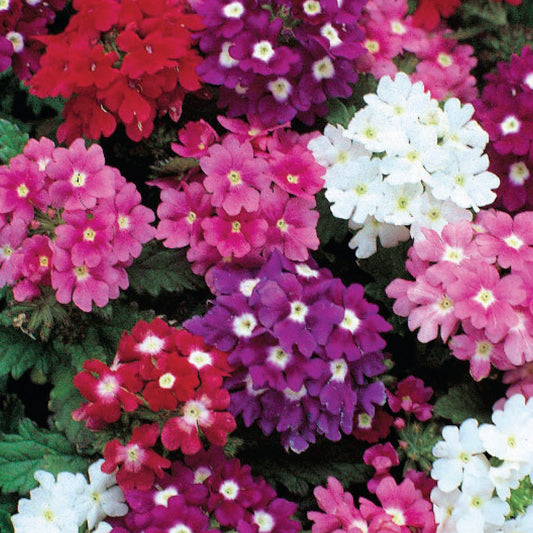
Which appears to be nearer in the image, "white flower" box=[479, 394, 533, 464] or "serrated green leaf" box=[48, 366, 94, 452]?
"white flower" box=[479, 394, 533, 464]

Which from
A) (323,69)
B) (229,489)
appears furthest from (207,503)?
(323,69)

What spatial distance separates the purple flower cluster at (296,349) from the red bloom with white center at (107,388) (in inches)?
7.2

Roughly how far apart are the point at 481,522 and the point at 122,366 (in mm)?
737

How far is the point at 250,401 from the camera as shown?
1.60m

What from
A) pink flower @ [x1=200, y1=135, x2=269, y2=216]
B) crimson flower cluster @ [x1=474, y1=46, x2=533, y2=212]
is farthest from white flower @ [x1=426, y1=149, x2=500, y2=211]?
pink flower @ [x1=200, y1=135, x2=269, y2=216]

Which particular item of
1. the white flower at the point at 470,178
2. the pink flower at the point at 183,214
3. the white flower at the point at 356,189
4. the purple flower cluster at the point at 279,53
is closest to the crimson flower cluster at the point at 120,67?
the purple flower cluster at the point at 279,53

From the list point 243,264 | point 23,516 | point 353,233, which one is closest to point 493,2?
point 353,233

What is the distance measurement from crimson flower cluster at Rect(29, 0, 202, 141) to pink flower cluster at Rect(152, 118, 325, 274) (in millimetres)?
140

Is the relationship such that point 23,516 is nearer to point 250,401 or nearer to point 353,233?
point 250,401

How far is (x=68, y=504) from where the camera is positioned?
156 centimetres

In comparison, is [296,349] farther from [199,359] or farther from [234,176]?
[234,176]

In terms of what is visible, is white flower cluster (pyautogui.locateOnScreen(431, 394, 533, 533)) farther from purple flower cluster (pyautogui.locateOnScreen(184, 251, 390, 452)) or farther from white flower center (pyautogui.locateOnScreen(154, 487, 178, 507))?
white flower center (pyautogui.locateOnScreen(154, 487, 178, 507))

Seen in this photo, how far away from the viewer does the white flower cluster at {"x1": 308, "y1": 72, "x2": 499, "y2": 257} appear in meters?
1.75

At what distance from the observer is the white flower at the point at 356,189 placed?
1777mm
